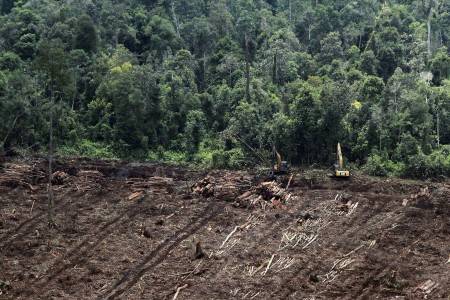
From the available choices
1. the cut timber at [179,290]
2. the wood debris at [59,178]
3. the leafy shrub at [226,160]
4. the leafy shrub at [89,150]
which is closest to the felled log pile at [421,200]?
the leafy shrub at [226,160]

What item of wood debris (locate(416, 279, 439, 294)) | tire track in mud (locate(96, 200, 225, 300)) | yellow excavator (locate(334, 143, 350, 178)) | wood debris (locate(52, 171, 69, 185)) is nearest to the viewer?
wood debris (locate(416, 279, 439, 294))

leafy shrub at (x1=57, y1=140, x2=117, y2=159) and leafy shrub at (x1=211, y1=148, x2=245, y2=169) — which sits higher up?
leafy shrub at (x1=57, y1=140, x2=117, y2=159)

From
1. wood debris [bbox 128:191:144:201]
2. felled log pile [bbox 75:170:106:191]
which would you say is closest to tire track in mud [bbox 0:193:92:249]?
wood debris [bbox 128:191:144:201]

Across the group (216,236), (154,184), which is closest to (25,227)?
(154,184)

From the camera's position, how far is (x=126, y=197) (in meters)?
26.6

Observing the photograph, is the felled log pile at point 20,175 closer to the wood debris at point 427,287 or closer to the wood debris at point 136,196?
the wood debris at point 136,196

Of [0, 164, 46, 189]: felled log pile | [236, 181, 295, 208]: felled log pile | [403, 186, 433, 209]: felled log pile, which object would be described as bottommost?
[403, 186, 433, 209]: felled log pile

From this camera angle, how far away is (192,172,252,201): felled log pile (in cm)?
2691

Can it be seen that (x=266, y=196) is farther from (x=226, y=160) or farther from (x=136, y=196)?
(x=226, y=160)

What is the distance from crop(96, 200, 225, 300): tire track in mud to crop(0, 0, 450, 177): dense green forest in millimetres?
6398

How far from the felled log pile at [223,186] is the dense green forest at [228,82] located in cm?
353

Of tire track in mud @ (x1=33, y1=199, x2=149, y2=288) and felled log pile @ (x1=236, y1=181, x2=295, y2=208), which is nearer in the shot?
tire track in mud @ (x1=33, y1=199, x2=149, y2=288)

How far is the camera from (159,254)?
2136cm

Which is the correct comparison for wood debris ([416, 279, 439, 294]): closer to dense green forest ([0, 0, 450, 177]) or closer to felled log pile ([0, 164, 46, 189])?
dense green forest ([0, 0, 450, 177])
